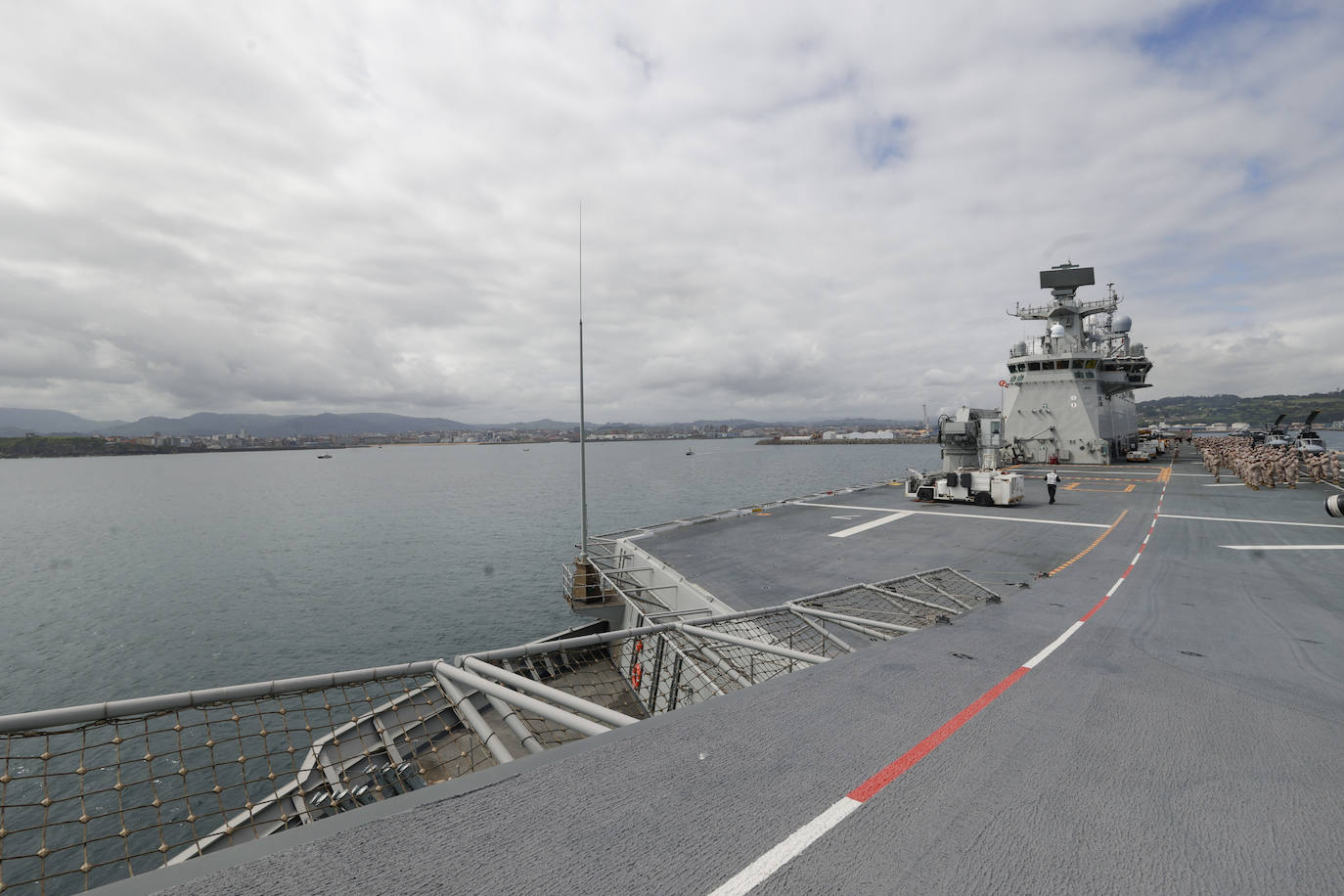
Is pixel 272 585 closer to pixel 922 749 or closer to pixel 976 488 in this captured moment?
pixel 922 749

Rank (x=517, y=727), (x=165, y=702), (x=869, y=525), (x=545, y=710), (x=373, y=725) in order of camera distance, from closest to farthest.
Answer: (x=165, y=702)
(x=545, y=710)
(x=517, y=727)
(x=373, y=725)
(x=869, y=525)

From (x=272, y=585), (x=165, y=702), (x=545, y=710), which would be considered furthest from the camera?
(x=272, y=585)

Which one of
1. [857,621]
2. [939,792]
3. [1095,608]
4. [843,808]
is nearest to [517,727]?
[843,808]

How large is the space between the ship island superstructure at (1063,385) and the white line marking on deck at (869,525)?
24.5 metres

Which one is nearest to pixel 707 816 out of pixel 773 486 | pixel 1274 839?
pixel 1274 839

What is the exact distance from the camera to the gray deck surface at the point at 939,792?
297 cm

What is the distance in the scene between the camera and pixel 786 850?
3.17 metres

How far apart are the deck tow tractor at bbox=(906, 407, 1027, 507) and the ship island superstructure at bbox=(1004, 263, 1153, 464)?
14268 millimetres

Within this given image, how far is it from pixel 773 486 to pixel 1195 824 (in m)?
62.7

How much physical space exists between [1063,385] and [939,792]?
46.3 meters

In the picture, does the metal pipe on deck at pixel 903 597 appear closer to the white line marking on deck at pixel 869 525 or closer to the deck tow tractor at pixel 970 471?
the white line marking on deck at pixel 869 525

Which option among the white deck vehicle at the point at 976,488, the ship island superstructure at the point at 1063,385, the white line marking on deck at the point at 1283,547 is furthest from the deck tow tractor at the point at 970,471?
the ship island superstructure at the point at 1063,385

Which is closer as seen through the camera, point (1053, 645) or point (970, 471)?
point (1053, 645)

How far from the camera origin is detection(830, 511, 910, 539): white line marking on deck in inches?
745
